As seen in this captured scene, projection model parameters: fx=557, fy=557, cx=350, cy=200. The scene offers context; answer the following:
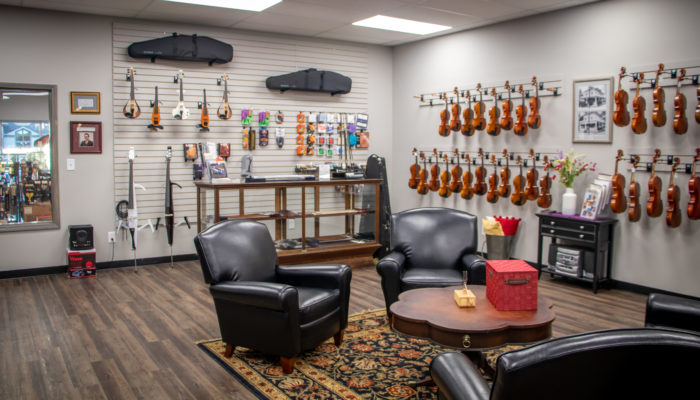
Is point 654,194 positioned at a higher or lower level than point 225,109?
lower

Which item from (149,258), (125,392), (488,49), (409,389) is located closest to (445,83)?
(488,49)

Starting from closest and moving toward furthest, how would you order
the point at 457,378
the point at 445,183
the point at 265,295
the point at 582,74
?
the point at 457,378
the point at 265,295
the point at 582,74
the point at 445,183

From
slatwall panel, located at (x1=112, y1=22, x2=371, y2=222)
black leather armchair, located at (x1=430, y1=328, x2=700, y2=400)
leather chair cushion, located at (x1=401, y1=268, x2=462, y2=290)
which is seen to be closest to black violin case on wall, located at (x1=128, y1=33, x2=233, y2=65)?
slatwall panel, located at (x1=112, y1=22, x2=371, y2=222)

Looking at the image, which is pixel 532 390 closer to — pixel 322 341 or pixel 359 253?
pixel 322 341

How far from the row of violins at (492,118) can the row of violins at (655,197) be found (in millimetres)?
1097

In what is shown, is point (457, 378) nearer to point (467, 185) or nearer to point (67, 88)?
point (467, 185)

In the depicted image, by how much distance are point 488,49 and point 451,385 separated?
5577mm

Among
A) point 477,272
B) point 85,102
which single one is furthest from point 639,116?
point 85,102

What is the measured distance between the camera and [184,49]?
6535 mm

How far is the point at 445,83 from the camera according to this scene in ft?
24.2

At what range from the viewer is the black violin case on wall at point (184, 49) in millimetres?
6316

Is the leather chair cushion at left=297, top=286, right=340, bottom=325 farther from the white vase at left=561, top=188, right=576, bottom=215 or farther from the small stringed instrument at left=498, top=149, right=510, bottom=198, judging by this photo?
the small stringed instrument at left=498, top=149, right=510, bottom=198

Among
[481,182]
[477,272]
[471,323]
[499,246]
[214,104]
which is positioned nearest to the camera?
[471,323]

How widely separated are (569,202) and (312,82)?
3667mm
